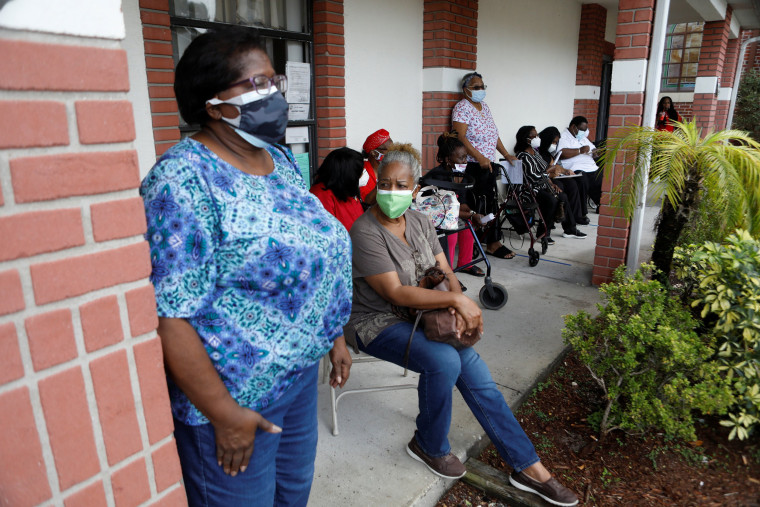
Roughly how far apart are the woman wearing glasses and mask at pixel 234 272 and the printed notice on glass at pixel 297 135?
3538 millimetres

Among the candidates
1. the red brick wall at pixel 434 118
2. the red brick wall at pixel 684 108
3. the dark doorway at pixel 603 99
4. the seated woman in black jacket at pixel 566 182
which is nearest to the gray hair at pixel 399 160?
the red brick wall at pixel 434 118

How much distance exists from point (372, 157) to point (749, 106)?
1383cm

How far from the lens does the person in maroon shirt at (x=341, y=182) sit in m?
3.75

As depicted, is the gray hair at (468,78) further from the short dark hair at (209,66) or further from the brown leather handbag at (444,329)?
the short dark hair at (209,66)

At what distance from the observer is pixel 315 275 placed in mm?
1413

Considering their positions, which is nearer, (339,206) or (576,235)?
(339,206)

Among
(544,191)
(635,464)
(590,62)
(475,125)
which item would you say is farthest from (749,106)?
(635,464)

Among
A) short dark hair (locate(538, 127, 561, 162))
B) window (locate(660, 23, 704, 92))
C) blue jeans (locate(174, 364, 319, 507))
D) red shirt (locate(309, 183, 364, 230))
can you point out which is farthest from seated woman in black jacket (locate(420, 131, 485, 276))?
window (locate(660, 23, 704, 92))

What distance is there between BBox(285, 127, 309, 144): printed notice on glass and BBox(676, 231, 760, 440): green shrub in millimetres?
3461

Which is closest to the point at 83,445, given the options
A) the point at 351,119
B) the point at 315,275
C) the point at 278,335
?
the point at 278,335

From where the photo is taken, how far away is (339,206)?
12.4 ft

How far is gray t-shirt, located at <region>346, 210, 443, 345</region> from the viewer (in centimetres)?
262

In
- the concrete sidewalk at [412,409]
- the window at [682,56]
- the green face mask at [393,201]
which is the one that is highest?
the window at [682,56]

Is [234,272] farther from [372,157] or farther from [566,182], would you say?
[566,182]
